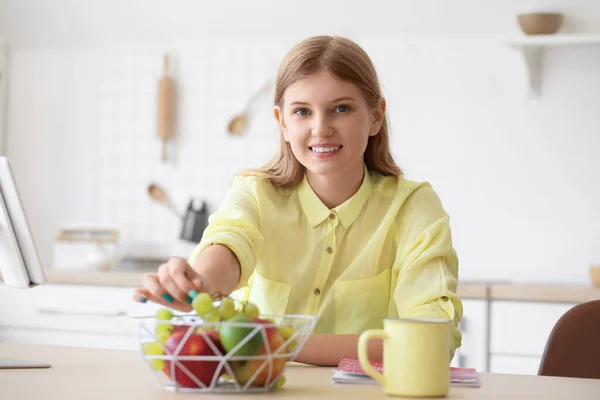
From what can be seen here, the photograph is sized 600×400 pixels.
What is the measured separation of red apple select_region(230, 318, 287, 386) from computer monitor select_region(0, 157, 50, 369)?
1.38ft

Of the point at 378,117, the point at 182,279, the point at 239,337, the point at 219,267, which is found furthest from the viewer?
the point at 378,117

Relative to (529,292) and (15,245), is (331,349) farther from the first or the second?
(529,292)

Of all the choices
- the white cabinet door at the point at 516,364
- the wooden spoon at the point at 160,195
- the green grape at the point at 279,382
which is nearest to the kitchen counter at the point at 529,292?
the white cabinet door at the point at 516,364

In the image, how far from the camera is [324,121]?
1749 mm

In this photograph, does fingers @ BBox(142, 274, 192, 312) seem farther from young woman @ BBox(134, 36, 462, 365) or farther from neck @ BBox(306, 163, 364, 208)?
neck @ BBox(306, 163, 364, 208)

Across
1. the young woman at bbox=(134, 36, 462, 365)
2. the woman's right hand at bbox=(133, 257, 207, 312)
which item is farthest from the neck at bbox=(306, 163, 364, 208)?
the woman's right hand at bbox=(133, 257, 207, 312)

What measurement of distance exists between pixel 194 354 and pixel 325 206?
0.82 meters

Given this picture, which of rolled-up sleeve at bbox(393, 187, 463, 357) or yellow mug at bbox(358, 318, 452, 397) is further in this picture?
rolled-up sleeve at bbox(393, 187, 463, 357)

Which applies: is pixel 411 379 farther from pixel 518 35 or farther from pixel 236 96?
pixel 236 96

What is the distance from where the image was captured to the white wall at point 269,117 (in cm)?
344

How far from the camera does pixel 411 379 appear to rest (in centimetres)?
113

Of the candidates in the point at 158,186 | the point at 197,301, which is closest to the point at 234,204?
the point at 197,301

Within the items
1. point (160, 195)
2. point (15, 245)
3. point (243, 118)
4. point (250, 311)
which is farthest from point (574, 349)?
point (160, 195)

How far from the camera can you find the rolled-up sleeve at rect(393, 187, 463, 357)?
5.36ft
